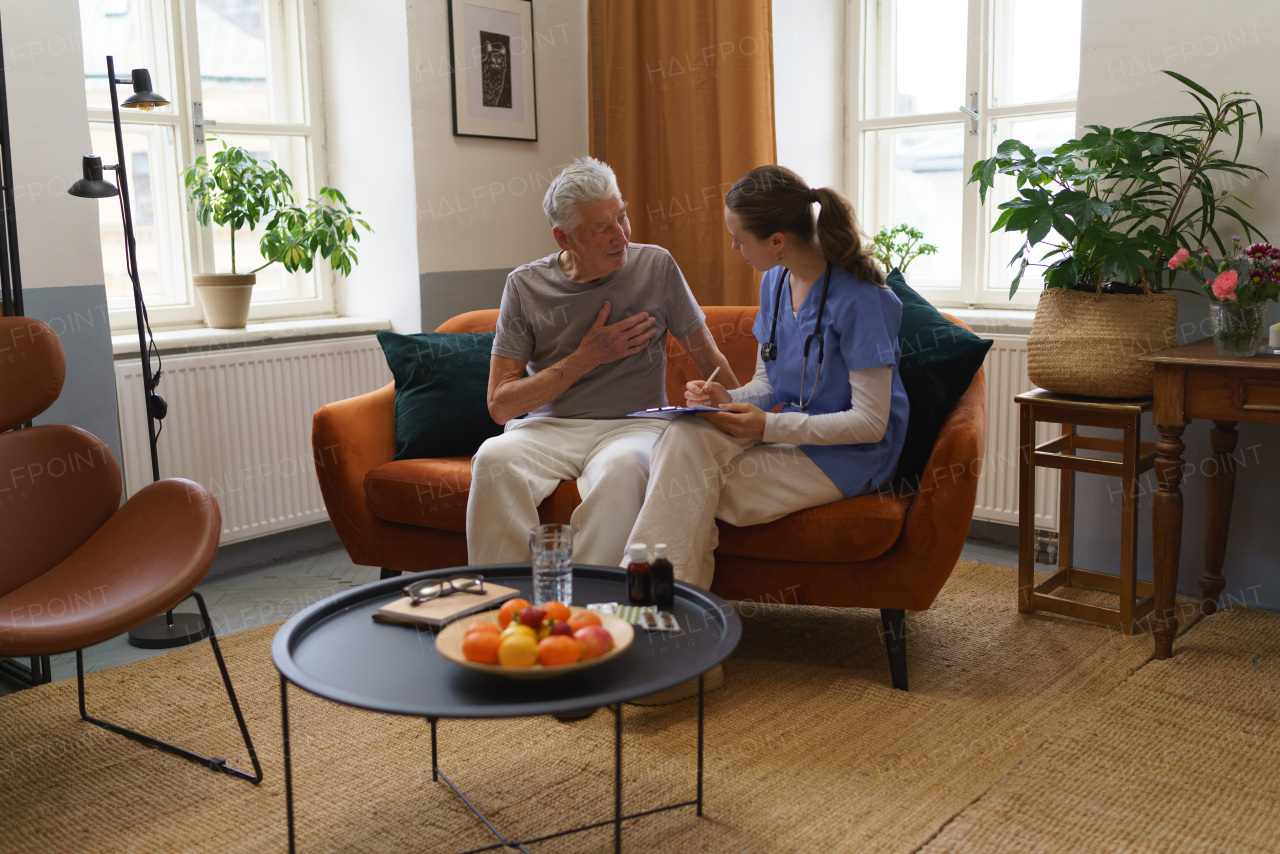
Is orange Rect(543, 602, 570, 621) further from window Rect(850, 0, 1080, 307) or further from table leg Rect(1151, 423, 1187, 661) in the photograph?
window Rect(850, 0, 1080, 307)

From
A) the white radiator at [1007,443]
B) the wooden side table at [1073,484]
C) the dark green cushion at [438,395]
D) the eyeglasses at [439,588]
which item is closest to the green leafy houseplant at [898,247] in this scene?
the white radiator at [1007,443]

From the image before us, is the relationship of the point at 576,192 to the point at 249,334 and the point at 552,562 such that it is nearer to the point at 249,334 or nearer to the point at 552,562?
the point at 552,562

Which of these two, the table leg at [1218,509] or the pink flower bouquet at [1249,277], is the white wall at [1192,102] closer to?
the table leg at [1218,509]

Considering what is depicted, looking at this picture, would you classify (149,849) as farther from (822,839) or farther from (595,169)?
(595,169)

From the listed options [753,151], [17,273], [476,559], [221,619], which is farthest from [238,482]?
[753,151]

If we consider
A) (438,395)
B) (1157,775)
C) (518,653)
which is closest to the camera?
(518,653)

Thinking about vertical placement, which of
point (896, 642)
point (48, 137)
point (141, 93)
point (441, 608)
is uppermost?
point (141, 93)

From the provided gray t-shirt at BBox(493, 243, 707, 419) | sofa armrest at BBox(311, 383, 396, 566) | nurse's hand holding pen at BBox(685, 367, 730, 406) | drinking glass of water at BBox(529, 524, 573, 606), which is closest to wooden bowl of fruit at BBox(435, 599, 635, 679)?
drinking glass of water at BBox(529, 524, 573, 606)

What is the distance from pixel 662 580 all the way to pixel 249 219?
212 cm

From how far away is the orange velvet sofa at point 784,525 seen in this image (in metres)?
2.18

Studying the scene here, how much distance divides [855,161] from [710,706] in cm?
232

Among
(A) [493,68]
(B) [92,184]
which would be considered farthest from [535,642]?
(A) [493,68]

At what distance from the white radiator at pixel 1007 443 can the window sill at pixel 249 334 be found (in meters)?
2.04

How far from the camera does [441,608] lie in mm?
1683
